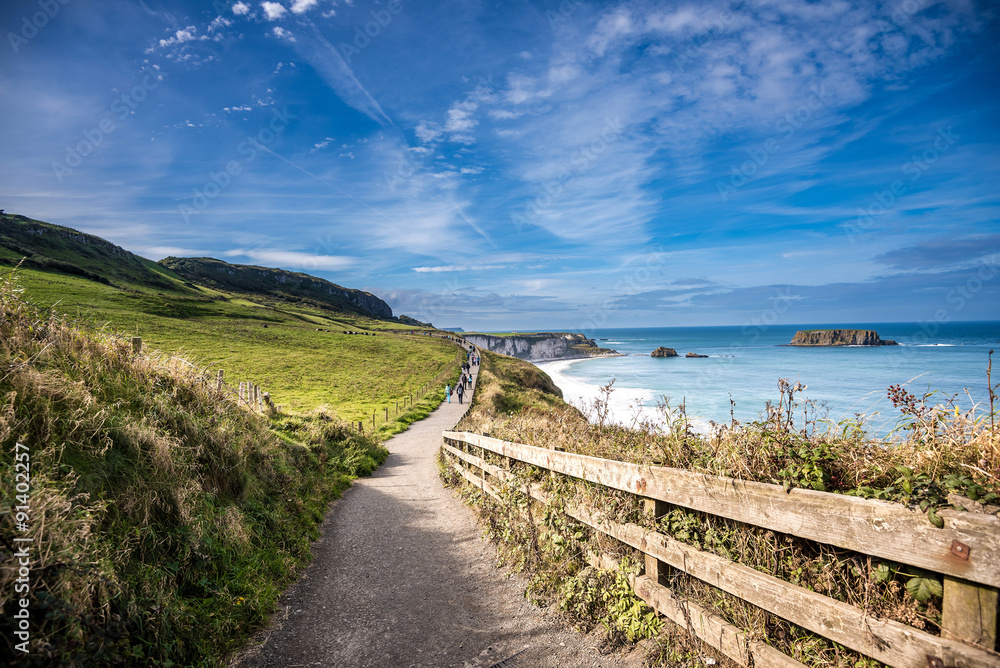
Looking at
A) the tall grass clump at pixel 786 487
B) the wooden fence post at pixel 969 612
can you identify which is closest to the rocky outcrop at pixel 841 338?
the tall grass clump at pixel 786 487

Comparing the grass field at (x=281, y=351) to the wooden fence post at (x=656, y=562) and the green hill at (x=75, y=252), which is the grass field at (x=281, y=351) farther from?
the green hill at (x=75, y=252)

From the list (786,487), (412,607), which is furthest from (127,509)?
(786,487)

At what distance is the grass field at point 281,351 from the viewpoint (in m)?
34.6

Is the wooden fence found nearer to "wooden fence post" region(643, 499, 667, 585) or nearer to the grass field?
"wooden fence post" region(643, 499, 667, 585)

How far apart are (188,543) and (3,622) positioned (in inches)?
78.2

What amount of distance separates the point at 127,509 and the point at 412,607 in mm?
3120

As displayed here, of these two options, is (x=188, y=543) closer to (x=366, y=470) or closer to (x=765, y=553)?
(x=765, y=553)

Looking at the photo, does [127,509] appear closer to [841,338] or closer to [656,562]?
[656,562]

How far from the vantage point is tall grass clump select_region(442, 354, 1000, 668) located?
85.4 inches

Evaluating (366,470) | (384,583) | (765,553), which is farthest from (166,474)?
(366,470)

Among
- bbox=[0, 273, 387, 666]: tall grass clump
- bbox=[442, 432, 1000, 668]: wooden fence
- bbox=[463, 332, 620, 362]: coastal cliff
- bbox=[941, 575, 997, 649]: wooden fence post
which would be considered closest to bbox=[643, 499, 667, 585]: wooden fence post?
bbox=[442, 432, 1000, 668]: wooden fence

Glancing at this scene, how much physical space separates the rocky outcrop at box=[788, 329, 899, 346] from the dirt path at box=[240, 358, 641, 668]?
148887 millimetres

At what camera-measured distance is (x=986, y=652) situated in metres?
1.87

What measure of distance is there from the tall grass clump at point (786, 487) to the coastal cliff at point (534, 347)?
14678cm
